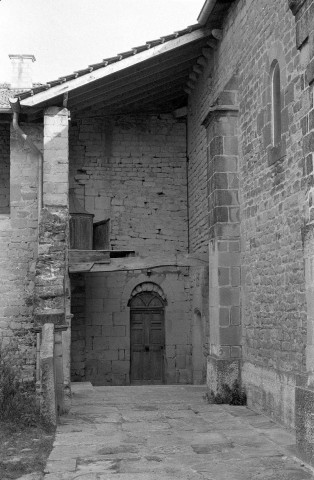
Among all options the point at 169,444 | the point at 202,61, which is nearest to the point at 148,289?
the point at 202,61

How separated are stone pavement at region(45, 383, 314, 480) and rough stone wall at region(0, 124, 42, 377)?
277 cm

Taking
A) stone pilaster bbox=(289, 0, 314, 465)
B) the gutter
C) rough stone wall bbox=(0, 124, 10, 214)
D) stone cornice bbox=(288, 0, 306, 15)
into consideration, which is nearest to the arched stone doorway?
rough stone wall bbox=(0, 124, 10, 214)

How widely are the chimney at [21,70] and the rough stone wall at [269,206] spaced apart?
21.0 ft

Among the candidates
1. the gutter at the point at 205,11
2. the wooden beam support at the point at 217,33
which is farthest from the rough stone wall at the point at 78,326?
the gutter at the point at 205,11

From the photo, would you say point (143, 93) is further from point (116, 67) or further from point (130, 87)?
point (116, 67)

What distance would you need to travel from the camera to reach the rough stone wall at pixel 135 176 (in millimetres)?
16328

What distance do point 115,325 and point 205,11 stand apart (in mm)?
7342

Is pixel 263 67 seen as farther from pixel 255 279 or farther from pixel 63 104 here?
pixel 63 104

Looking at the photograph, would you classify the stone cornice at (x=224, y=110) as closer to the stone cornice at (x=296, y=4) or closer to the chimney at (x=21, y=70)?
the stone cornice at (x=296, y=4)

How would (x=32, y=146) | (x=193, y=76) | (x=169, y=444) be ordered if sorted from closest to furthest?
(x=169, y=444), (x=32, y=146), (x=193, y=76)

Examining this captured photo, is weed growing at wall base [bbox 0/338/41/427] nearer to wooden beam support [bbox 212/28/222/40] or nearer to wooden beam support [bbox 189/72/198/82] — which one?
wooden beam support [bbox 212/28/222/40]

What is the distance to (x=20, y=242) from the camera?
13.5 meters

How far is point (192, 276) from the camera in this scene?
52.1 ft

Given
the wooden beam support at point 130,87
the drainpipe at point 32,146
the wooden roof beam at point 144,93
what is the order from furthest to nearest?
1. the wooden roof beam at point 144,93
2. the wooden beam support at point 130,87
3. the drainpipe at point 32,146
